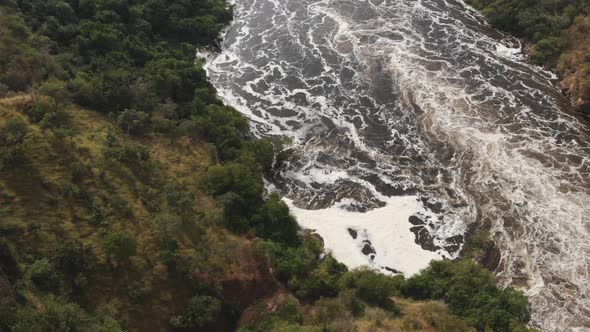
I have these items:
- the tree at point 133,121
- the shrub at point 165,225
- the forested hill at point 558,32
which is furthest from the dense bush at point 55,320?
the forested hill at point 558,32

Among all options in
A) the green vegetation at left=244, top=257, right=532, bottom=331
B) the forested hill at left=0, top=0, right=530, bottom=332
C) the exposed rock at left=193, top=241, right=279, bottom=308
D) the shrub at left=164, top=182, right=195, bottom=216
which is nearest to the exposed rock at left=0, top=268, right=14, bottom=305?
the forested hill at left=0, top=0, right=530, bottom=332

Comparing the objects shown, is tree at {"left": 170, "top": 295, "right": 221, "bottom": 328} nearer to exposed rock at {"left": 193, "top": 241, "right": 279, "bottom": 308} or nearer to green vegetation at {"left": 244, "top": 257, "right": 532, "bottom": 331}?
exposed rock at {"left": 193, "top": 241, "right": 279, "bottom": 308}

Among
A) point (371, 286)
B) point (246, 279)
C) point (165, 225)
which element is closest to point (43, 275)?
point (165, 225)

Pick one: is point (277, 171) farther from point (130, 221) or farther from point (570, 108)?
point (570, 108)

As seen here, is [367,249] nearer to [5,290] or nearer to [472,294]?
[472,294]

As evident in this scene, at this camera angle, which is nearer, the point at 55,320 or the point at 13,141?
the point at 55,320

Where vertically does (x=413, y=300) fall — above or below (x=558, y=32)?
below
